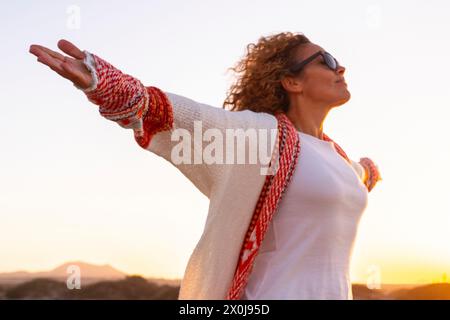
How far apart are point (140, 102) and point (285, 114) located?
131cm

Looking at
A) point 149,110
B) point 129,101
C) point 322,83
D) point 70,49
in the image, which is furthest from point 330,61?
point 70,49

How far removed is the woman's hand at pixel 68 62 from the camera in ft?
7.12

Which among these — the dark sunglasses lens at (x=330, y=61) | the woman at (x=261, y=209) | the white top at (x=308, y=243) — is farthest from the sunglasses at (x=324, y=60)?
the white top at (x=308, y=243)

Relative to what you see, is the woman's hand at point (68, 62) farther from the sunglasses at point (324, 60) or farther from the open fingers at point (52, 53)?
the sunglasses at point (324, 60)

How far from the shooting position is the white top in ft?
9.41

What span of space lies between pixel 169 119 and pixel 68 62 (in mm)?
556

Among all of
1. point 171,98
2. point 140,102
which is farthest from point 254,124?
point 140,102

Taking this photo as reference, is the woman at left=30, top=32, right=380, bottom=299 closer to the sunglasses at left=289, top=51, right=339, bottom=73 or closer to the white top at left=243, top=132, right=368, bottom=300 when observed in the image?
the white top at left=243, top=132, right=368, bottom=300

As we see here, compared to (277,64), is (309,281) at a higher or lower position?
lower

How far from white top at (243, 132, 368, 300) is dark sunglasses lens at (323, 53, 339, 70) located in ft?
2.70

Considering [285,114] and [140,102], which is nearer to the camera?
[140,102]

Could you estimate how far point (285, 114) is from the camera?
3.61m

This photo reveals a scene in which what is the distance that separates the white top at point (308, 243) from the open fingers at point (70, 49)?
1190 mm
